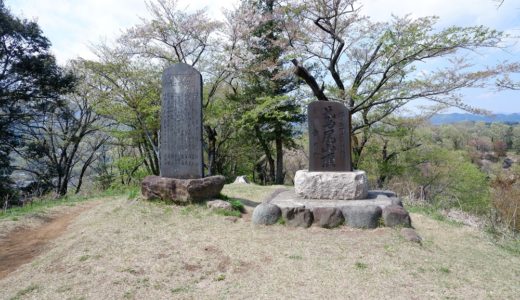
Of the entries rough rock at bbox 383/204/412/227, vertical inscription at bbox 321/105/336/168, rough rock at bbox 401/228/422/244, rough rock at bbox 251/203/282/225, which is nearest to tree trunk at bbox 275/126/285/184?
vertical inscription at bbox 321/105/336/168

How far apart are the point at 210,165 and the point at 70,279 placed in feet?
41.7

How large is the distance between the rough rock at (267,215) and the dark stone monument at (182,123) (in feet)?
6.29

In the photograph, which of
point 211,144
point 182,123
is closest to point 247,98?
point 211,144

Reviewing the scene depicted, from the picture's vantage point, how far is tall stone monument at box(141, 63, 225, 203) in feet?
24.4

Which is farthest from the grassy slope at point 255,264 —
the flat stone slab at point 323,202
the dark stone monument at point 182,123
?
the dark stone monument at point 182,123

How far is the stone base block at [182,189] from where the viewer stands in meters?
7.11

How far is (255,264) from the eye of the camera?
14.4ft

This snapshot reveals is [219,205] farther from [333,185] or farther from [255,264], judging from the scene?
[255,264]

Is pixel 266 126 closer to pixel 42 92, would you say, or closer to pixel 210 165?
pixel 210 165

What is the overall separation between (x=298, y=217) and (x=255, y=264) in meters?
1.85

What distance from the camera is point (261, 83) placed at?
1639cm

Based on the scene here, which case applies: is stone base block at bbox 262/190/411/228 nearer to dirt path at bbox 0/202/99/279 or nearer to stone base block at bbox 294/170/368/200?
stone base block at bbox 294/170/368/200

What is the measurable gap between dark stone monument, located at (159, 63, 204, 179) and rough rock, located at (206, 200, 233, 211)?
2.37ft

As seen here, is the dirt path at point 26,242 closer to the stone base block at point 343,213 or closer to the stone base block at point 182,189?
the stone base block at point 182,189
